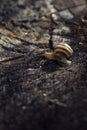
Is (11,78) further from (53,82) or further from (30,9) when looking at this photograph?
(30,9)

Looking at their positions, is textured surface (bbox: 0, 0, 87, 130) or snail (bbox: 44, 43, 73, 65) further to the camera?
snail (bbox: 44, 43, 73, 65)

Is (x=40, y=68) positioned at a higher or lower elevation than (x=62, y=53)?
lower

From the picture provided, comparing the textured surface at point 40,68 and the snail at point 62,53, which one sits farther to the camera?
the snail at point 62,53
